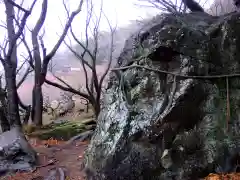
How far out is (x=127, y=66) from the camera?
5227mm

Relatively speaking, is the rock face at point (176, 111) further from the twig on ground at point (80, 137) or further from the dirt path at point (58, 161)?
the twig on ground at point (80, 137)

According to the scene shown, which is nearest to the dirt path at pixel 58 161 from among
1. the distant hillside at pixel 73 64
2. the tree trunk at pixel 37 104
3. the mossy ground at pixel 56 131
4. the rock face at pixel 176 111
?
the mossy ground at pixel 56 131

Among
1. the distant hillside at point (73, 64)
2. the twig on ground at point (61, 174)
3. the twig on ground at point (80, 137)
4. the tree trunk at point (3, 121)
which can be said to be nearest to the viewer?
the twig on ground at point (61, 174)

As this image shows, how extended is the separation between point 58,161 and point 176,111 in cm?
402

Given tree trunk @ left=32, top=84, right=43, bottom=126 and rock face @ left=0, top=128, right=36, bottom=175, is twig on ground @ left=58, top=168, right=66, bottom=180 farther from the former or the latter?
tree trunk @ left=32, top=84, right=43, bottom=126

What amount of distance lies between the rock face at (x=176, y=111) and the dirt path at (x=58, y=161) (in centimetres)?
159

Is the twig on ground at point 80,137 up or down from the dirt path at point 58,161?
up

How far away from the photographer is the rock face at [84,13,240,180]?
446 cm

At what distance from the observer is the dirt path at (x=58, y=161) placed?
21.0 ft

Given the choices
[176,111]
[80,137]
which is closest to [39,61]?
[80,137]

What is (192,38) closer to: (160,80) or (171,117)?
(160,80)

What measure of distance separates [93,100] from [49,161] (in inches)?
174

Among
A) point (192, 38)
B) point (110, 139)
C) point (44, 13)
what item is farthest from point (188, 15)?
point (44, 13)

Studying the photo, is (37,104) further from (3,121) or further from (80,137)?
(80,137)
